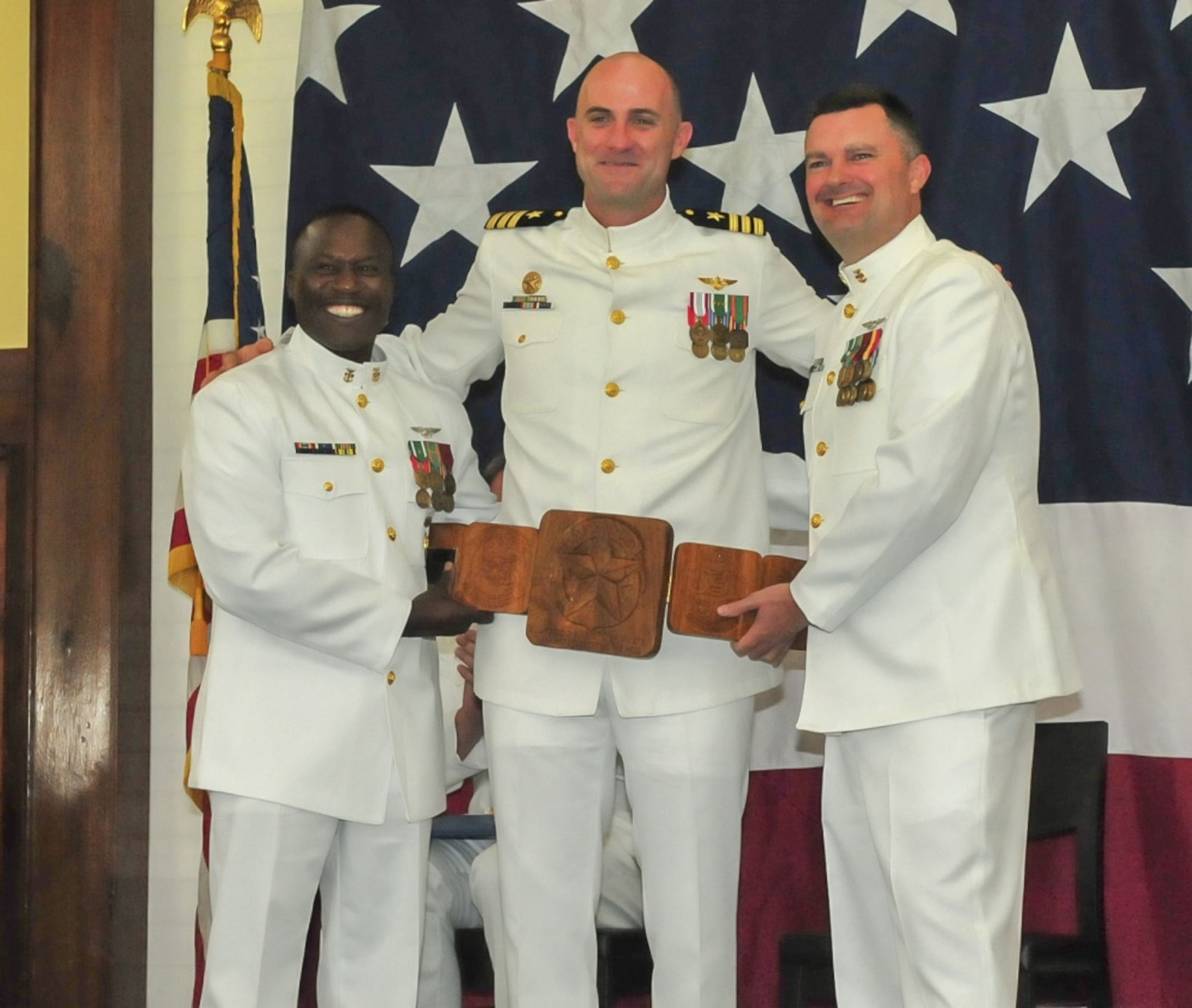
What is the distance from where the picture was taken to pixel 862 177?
2980mm

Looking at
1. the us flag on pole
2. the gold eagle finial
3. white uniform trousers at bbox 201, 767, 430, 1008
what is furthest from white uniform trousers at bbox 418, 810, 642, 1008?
the gold eagle finial

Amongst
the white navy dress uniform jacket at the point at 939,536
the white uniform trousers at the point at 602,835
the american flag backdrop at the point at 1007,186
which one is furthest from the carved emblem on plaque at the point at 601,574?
the american flag backdrop at the point at 1007,186

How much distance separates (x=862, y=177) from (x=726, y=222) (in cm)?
38

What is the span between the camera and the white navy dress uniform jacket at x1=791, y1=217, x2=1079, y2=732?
8.76ft

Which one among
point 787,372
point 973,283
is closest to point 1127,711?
point 787,372

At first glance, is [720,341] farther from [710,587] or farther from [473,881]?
[473,881]

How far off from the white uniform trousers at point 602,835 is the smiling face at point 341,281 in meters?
0.93

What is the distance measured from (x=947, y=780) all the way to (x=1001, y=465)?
60 cm

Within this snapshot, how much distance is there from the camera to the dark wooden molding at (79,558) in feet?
13.6

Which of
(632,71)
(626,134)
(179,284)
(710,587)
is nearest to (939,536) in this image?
(710,587)

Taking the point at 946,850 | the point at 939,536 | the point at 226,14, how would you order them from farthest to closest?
the point at 226,14 → the point at 939,536 → the point at 946,850

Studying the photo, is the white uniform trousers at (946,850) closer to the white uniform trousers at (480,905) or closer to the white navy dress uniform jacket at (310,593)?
the white uniform trousers at (480,905)

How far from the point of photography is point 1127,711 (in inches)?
149

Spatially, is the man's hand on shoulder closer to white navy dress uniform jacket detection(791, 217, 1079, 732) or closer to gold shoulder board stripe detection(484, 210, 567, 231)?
gold shoulder board stripe detection(484, 210, 567, 231)
